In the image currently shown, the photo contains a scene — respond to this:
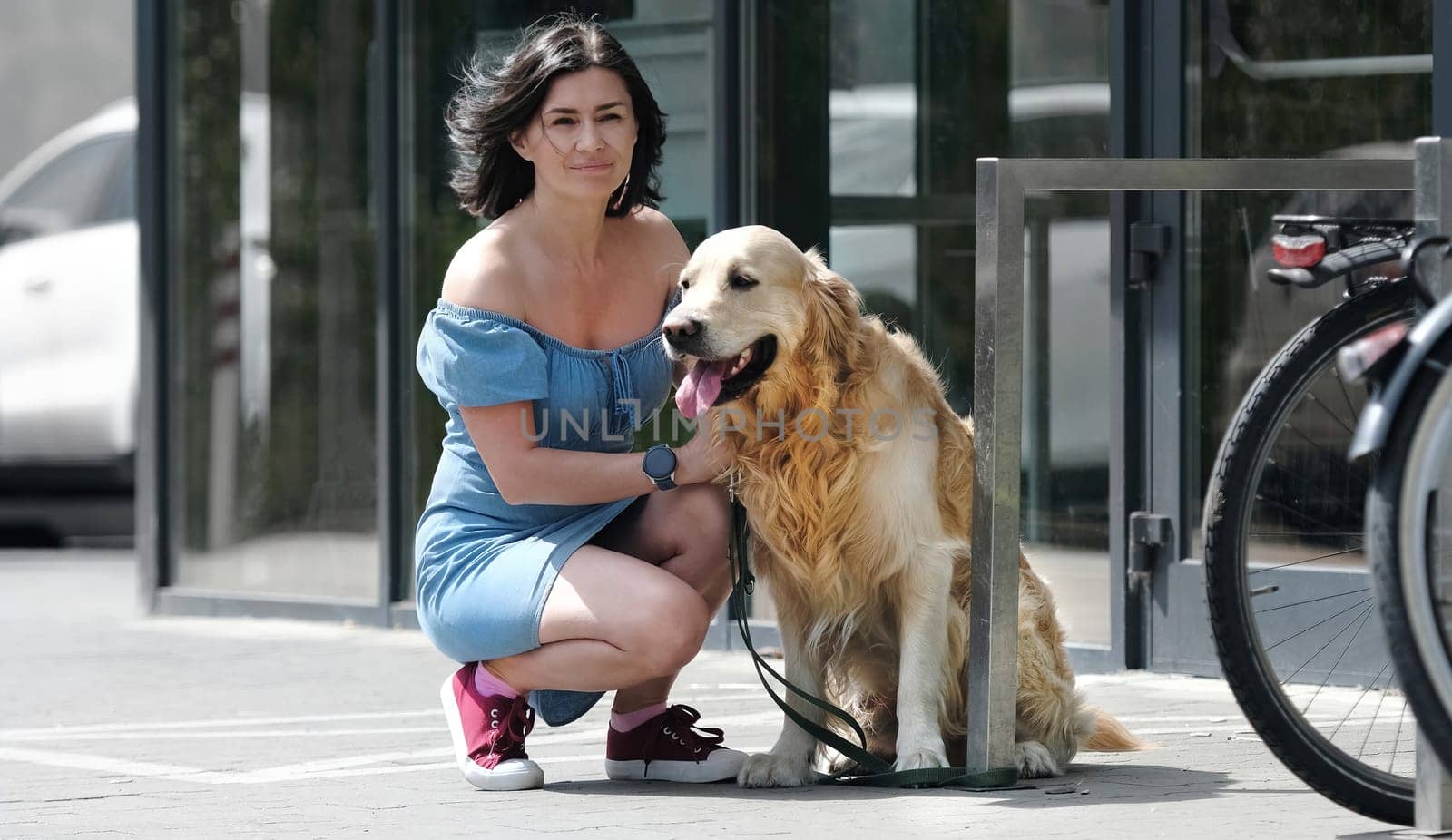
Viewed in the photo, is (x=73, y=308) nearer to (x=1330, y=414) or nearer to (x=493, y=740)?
(x=493, y=740)

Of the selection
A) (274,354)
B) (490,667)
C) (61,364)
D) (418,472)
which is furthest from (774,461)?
(61,364)

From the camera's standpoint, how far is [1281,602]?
5344 mm

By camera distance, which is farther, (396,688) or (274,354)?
(274,354)

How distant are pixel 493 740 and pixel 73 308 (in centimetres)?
694

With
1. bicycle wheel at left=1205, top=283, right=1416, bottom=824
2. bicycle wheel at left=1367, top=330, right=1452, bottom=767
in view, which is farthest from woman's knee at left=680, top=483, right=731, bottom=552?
bicycle wheel at left=1367, top=330, right=1452, bottom=767

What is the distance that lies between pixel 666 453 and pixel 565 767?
0.83 m

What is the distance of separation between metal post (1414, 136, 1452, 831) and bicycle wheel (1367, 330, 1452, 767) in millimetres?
365

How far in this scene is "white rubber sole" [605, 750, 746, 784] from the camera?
4.11 m

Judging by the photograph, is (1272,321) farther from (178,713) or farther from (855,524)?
(178,713)

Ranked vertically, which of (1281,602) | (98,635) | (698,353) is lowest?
(98,635)

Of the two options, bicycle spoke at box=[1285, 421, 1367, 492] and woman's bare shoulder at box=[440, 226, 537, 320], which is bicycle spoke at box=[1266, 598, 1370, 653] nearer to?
bicycle spoke at box=[1285, 421, 1367, 492]

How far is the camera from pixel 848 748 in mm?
3959

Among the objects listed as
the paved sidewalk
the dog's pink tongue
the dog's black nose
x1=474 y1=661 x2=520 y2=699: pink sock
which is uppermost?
the dog's black nose

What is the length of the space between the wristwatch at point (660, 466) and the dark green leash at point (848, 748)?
0.14 meters
